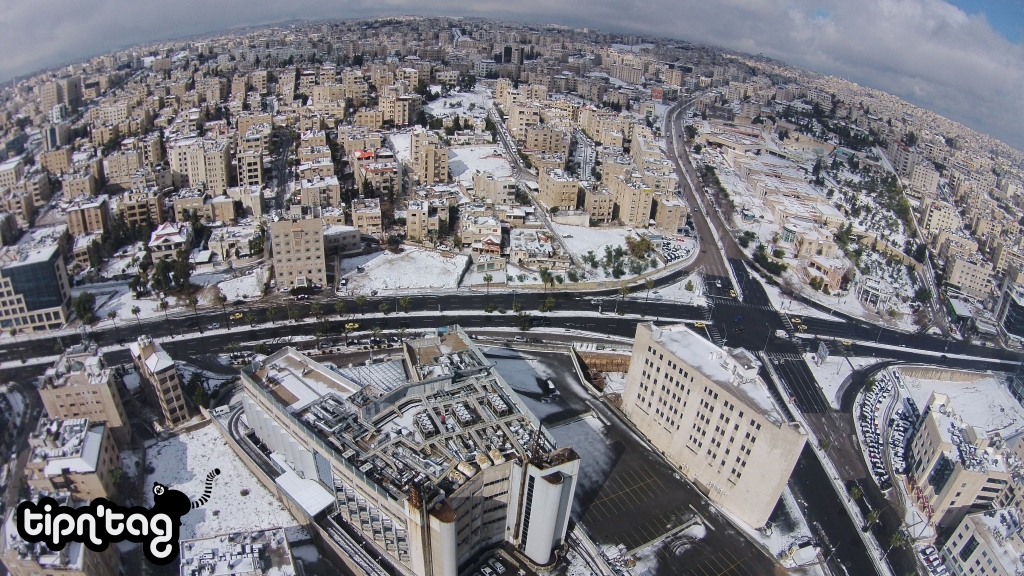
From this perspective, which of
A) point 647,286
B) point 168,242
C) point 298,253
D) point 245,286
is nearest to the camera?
point 298,253

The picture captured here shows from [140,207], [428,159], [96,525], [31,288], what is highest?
[96,525]

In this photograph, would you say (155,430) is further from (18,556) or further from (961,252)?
(961,252)

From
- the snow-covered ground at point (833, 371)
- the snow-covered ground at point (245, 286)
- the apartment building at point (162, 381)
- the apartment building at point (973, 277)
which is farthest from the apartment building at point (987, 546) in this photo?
the snow-covered ground at point (245, 286)

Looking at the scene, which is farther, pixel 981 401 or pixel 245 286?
pixel 245 286

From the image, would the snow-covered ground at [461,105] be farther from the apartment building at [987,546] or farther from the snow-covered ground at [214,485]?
the apartment building at [987,546]

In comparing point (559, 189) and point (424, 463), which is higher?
point (424, 463)

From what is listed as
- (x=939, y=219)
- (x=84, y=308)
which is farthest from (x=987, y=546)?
(x=939, y=219)

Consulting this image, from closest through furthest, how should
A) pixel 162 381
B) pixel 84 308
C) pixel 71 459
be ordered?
pixel 71 459 < pixel 162 381 < pixel 84 308

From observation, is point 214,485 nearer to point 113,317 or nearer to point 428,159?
point 113,317
